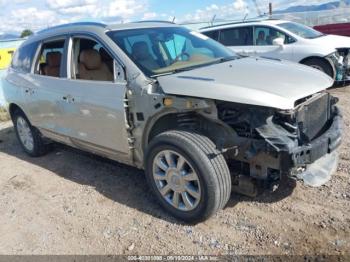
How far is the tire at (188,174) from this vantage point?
11.1 feet

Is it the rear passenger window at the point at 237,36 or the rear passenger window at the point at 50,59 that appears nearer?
the rear passenger window at the point at 50,59

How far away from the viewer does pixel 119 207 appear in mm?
4215

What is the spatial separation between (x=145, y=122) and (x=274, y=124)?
4.16ft

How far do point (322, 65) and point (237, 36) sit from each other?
2.42m

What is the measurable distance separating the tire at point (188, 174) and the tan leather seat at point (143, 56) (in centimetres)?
80

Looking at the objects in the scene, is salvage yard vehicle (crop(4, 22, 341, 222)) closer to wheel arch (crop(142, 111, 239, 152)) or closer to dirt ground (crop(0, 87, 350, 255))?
wheel arch (crop(142, 111, 239, 152))

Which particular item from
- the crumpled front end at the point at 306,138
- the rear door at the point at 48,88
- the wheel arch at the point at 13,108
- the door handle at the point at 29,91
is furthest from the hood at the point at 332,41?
the wheel arch at the point at 13,108

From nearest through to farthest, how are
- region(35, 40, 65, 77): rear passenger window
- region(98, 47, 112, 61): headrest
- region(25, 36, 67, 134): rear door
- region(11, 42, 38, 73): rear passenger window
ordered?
region(98, 47, 112, 61): headrest, region(25, 36, 67, 134): rear door, region(35, 40, 65, 77): rear passenger window, region(11, 42, 38, 73): rear passenger window

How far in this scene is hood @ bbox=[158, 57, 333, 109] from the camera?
3145mm

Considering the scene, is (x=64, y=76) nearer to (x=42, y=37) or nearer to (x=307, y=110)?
(x=42, y=37)

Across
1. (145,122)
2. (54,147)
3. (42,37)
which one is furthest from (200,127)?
(54,147)

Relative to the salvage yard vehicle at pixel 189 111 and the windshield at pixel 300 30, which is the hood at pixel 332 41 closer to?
the windshield at pixel 300 30

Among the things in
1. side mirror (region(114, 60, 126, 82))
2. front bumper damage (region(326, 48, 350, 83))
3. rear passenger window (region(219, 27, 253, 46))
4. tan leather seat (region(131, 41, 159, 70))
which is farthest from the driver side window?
side mirror (region(114, 60, 126, 82))

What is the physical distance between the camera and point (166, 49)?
437 centimetres
